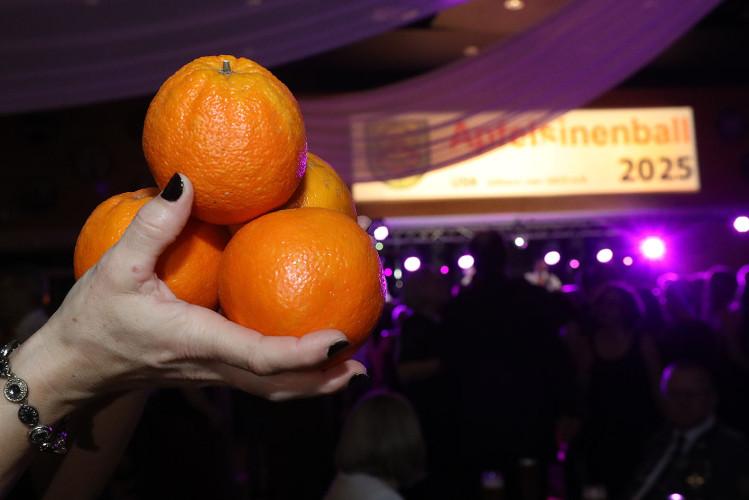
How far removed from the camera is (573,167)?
18.4ft

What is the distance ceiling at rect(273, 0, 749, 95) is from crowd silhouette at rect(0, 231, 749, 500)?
2.21m

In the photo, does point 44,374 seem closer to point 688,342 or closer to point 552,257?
point 688,342

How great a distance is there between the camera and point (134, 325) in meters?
0.77

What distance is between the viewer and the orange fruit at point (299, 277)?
0.76m

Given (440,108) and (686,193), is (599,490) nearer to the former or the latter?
(440,108)

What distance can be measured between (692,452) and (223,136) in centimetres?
265

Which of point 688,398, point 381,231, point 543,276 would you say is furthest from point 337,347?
point 543,276

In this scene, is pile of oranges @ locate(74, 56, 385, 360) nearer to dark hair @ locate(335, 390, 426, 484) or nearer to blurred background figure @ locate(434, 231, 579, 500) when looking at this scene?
dark hair @ locate(335, 390, 426, 484)

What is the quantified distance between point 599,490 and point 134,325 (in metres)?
1.97

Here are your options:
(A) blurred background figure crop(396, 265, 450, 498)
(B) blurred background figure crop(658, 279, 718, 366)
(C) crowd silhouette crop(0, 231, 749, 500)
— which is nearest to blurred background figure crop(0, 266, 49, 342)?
(C) crowd silhouette crop(0, 231, 749, 500)

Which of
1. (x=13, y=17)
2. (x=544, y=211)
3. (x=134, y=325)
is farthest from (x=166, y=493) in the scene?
(x=544, y=211)

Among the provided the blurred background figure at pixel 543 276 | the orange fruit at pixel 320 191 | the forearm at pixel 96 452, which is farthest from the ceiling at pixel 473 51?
the forearm at pixel 96 452

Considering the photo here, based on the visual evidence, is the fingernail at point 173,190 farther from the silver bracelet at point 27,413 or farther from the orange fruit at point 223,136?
the silver bracelet at point 27,413

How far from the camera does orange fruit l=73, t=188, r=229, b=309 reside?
813mm
